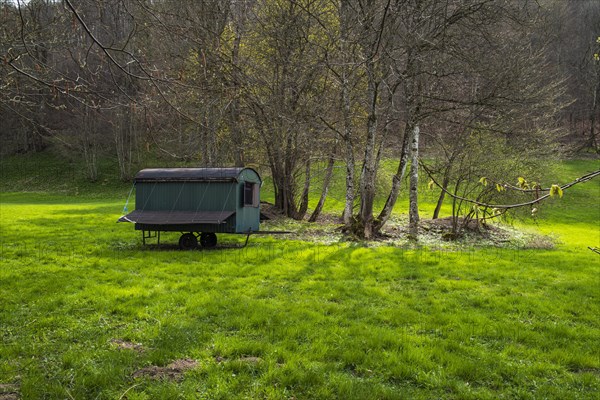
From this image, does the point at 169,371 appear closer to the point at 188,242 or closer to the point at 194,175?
the point at 188,242

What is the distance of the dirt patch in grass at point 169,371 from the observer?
4.37m

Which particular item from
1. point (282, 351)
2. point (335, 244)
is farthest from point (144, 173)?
point (282, 351)

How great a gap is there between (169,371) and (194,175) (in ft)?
30.5

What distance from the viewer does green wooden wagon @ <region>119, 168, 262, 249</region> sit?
40.9 feet

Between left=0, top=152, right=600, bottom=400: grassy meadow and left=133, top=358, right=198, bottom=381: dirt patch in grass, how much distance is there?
0.9 inches

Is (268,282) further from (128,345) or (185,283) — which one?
(128,345)

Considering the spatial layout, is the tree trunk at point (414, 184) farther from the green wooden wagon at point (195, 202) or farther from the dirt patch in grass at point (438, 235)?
the green wooden wagon at point (195, 202)

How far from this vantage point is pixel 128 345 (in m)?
5.16

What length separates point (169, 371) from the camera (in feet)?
14.8

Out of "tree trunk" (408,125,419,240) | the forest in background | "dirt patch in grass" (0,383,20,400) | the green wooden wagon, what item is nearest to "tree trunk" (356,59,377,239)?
the forest in background

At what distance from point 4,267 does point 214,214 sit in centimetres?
527

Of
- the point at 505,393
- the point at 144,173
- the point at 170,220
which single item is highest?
the point at 144,173

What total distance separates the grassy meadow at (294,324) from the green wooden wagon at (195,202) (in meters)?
0.96

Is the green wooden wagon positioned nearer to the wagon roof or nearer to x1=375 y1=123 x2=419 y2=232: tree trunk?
the wagon roof
